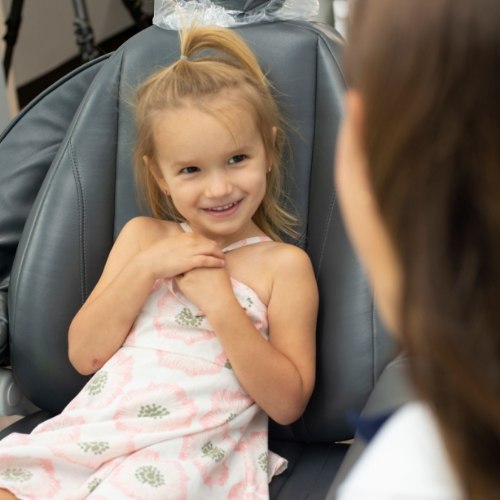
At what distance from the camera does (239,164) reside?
4.62 feet

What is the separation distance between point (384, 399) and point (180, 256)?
0.37 m

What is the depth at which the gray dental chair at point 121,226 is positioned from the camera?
1.39m

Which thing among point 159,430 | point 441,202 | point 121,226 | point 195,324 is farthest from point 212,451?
point 441,202

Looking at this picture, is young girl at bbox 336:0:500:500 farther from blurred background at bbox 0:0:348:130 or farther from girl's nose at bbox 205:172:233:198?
blurred background at bbox 0:0:348:130

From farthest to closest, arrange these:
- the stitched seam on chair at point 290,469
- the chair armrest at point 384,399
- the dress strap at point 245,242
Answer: the dress strap at point 245,242
the stitched seam on chair at point 290,469
the chair armrest at point 384,399

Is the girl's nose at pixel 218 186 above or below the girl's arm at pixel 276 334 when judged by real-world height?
above

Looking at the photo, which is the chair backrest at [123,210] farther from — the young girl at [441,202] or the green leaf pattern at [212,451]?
the young girl at [441,202]

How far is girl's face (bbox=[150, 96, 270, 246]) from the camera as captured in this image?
4.55 feet

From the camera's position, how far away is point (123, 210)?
1.59 meters

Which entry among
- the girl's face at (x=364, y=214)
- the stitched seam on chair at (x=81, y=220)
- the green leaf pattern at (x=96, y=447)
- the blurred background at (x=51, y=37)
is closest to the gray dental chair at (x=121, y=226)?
the stitched seam on chair at (x=81, y=220)

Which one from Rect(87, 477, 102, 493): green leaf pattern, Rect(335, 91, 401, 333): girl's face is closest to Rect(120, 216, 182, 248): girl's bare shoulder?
Rect(87, 477, 102, 493): green leaf pattern

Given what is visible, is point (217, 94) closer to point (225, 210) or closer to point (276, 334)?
point (225, 210)

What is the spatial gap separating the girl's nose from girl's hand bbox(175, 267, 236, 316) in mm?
106

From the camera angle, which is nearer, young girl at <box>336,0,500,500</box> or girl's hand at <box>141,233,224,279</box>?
young girl at <box>336,0,500,500</box>
